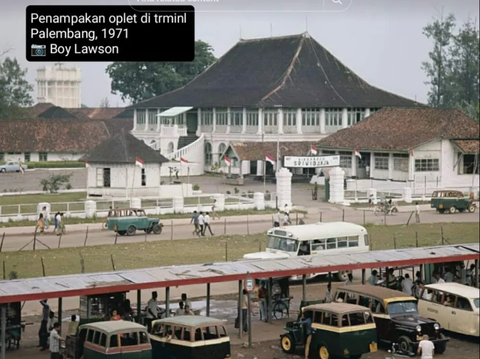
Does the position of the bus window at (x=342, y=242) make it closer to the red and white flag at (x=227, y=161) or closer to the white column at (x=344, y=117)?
the red and white flag at (x=227, y=161)

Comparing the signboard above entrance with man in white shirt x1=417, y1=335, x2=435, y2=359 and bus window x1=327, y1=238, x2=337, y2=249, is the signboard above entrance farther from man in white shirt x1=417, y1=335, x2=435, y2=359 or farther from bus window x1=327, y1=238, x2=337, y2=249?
man in white shirt x1=417, y1=335, x2=435, y2=359

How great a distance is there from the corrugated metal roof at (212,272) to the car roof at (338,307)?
0.89 metres

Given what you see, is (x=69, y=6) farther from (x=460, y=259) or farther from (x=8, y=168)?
(x=460, y=259)

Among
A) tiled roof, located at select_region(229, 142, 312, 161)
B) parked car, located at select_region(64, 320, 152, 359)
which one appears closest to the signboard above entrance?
tiled roof, located at select_region(229, 142, 312, 161)

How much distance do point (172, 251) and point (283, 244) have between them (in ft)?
5.76

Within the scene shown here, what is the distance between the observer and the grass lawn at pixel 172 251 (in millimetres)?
13766

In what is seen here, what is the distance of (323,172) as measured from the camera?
17016 mm

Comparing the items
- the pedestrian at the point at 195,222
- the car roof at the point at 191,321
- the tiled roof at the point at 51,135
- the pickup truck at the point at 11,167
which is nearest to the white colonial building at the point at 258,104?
the tiled roof at the point at 51,135

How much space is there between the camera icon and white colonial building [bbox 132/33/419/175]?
348 centimetres

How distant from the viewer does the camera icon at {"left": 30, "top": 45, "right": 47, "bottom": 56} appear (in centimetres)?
1297

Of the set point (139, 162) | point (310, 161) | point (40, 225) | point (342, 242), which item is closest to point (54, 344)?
point (40, 225)

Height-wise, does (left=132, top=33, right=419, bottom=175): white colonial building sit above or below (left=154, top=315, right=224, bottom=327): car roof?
above

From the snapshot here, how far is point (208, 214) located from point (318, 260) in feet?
7.11

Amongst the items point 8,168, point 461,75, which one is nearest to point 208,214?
point 8,168
